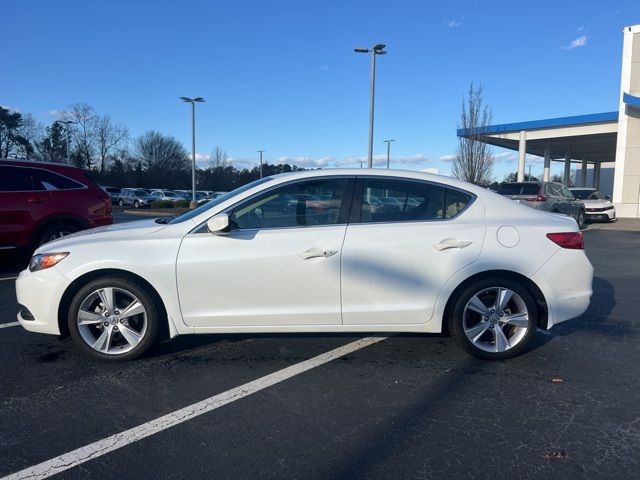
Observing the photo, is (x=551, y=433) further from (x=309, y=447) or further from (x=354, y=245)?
(x=354, y=245)

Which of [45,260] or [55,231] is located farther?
[55,231]

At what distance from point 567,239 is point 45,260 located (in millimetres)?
4389

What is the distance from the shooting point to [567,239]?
4191 mm

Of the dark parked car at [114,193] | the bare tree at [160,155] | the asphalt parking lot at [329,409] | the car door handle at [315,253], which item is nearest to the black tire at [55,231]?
the asphalt parking lot at [329,409]

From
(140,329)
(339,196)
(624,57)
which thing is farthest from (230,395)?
(624,57)

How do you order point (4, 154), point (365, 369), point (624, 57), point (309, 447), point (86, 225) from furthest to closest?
1. point (4, 154)
2. point (624, 57)
3. point (86, 225)
4. point (365, 369)
5. point (309, 447)

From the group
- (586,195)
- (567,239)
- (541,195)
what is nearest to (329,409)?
(567,239)

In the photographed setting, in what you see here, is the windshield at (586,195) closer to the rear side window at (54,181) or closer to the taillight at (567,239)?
the taillight at (567,239)

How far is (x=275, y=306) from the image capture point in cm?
402

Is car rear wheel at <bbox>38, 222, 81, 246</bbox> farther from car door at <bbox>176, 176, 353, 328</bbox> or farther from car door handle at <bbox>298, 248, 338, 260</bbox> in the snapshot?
car door handle at <bbox>298, 248, 338, 260</bbox>

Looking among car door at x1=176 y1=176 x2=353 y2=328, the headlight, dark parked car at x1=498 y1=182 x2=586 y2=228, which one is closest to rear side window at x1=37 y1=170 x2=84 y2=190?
the headlight

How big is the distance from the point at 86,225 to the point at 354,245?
A: 6397mm

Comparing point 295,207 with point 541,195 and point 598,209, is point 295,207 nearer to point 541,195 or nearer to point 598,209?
point 541,195

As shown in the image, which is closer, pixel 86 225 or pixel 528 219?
pixel 528 219
